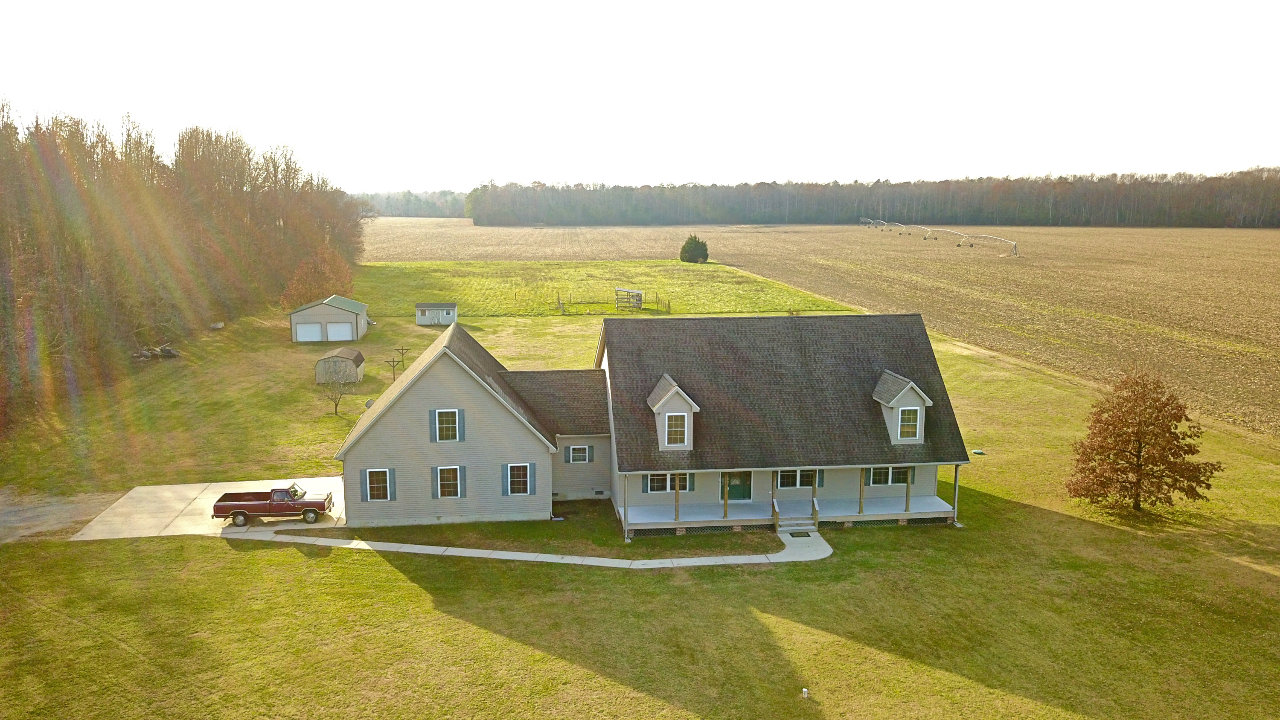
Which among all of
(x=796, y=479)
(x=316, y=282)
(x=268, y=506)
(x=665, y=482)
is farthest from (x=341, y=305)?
(x=796, y=479)

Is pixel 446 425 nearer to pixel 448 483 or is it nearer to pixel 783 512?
pixel 448 483

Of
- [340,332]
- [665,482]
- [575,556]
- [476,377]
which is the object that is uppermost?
[476,377]

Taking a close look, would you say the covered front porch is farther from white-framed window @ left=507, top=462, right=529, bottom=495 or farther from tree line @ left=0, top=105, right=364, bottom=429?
tree line @ left=0, top=105, right=364, bottom=429

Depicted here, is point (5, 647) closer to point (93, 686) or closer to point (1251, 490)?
point (93, 686)

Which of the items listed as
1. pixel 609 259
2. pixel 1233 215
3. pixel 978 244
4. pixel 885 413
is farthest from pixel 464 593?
pixel 1233 215

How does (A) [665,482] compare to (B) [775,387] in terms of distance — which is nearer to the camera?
(A) [665,482]

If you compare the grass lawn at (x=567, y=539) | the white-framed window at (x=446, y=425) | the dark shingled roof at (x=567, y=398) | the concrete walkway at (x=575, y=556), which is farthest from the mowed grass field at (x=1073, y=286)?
the white-framed window at (x=446, y=425)

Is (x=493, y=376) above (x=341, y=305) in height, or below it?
above
